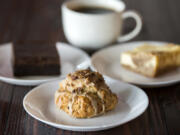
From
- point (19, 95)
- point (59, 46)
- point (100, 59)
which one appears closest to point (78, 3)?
point (59, 46)

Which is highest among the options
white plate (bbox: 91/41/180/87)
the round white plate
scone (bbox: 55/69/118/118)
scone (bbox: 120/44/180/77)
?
scone (bbox: 55/69/118/118)

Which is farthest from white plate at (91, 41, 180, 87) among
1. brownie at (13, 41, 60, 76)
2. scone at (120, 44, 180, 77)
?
brownie at (13, 41, 60, 76)

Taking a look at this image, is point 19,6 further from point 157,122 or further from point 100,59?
point 157,122

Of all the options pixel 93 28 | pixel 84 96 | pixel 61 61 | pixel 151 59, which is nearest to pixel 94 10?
pixel 93 28

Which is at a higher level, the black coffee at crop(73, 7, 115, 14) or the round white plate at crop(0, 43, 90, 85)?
the black coffee at crop(73, 7, 115, 14)

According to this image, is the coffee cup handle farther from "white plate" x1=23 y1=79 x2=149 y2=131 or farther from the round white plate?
"white plate" x1=23 y1=79 x2=149 y2=131
